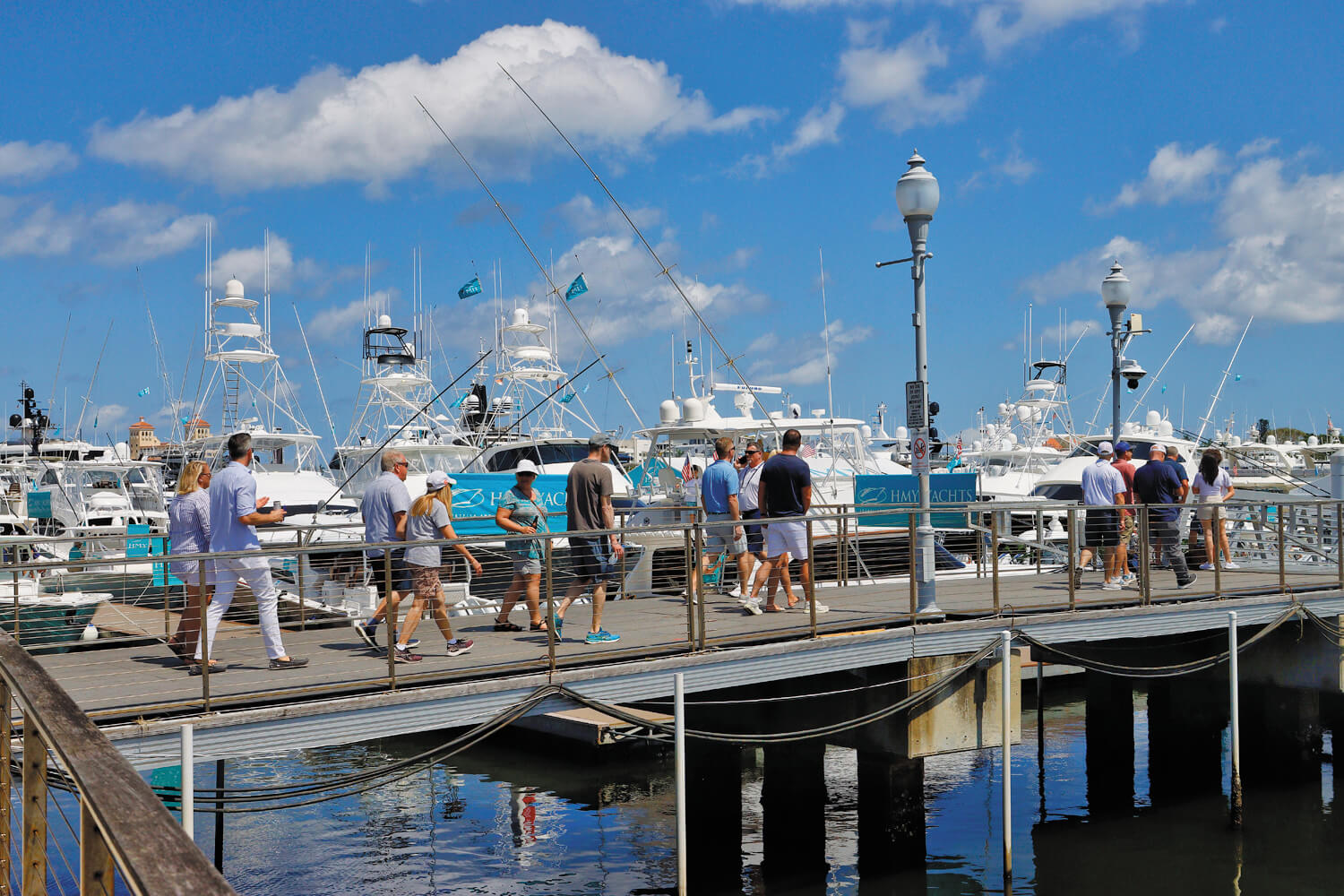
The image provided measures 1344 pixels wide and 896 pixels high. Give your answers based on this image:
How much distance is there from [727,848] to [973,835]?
3809 mm

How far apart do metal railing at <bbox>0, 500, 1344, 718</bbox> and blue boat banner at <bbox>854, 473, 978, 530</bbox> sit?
149mm

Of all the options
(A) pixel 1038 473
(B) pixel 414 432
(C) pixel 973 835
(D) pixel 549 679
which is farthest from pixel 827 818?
(A) pixel 1038 473

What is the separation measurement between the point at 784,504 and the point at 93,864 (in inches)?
352

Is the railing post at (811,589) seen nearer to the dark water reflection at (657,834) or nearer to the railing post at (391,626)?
the dark water reflection at (657,834)

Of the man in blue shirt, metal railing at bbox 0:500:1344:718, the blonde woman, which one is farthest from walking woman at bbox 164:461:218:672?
the man in blue shirt

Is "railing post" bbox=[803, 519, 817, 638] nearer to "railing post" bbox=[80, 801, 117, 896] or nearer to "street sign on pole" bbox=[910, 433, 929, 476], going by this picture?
"street sign on pole" bbox=[910, 433, 929, 476]

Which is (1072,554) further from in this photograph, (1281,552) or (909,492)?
(909,492)

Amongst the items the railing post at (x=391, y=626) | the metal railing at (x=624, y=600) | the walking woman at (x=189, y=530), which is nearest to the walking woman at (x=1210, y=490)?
the metal railing at (x=624, y=600)

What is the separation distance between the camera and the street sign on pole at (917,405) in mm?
10531

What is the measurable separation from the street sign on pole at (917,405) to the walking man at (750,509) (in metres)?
1.69

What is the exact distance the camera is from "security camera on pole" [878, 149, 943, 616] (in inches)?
417

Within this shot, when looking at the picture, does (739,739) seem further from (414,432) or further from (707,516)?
(414,432)

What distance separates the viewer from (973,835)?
47.8 ft

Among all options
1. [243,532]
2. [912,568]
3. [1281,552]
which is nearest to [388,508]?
[243,532]
